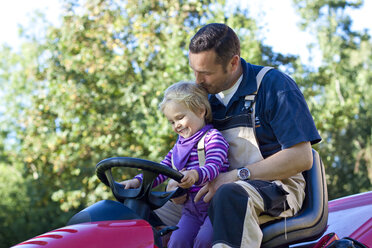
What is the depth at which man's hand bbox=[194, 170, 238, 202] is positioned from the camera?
2400mm

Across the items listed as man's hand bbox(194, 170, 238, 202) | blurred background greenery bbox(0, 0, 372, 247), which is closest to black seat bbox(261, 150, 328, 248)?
man's hand bbox(194, 170, 238, 202)

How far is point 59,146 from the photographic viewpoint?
8.90 m

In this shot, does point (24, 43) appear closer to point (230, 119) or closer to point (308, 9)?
point (308, 9)

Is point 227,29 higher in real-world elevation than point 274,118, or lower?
higher

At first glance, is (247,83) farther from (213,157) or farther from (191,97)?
(213,157)

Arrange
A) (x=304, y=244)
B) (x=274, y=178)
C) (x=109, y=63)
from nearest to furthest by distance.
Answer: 1. (x=274, y=178)
2. (x=304, y=244)
3. (x=109, y=63)

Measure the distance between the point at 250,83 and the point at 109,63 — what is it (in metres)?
6.00

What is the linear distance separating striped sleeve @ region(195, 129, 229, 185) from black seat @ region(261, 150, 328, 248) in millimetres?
345

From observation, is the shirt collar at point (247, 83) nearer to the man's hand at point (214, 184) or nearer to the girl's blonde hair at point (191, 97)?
the girl's blonde hair at point (191, 97)

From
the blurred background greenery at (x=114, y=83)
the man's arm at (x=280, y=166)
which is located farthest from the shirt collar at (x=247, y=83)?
the blurred background greenery at (x=114, y=83)

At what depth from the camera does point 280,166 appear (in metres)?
2.36

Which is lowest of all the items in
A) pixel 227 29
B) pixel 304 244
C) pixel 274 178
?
pixel 304 244

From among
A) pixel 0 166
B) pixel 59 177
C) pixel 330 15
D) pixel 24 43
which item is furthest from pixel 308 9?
pixel 59 177

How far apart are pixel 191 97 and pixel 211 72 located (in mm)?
179
